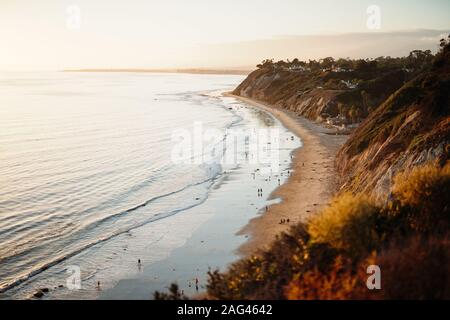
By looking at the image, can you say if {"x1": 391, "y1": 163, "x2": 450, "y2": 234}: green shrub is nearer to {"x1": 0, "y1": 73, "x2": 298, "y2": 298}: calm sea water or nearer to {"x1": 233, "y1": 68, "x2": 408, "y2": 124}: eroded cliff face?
{"x1": 0, "y1": 73, "x2": 298, "y2": 298}: calm sea water

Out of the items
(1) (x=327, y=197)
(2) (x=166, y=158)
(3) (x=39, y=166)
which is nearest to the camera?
(1) (x=327, y=197)

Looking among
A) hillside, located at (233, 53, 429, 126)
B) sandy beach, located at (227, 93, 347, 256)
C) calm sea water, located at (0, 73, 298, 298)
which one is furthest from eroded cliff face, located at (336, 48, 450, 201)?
hillside, located at (233, 53, 429, 126)

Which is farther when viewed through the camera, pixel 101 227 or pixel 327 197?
pixel 327 197

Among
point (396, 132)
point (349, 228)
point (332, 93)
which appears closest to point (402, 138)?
point (396, 132)

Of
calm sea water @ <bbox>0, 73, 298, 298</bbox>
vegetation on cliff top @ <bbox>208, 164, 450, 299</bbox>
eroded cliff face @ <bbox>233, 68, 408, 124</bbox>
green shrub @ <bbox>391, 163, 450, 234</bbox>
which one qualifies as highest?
eroded cliff face @ <bbox>233, 68, 408, 124</bbox>

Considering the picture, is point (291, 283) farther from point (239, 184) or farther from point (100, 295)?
point (239, 184)
